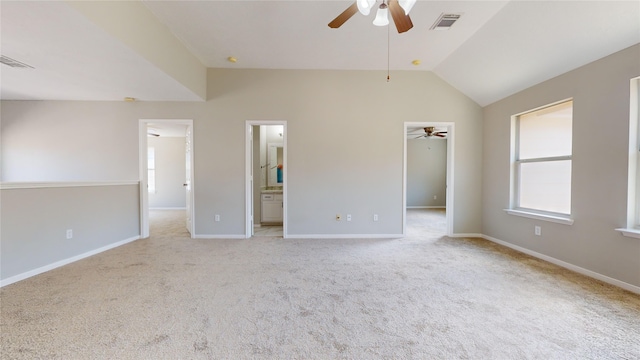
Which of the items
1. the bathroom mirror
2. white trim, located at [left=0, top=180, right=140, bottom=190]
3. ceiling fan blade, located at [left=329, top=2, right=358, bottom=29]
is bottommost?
white trim, located at [left=0, top=180, right=140, bottom=190]

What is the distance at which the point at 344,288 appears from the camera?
7.68ft

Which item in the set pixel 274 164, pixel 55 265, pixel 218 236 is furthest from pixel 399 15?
pixel 55 265

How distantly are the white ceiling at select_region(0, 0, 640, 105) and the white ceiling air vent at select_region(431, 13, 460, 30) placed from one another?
65mm


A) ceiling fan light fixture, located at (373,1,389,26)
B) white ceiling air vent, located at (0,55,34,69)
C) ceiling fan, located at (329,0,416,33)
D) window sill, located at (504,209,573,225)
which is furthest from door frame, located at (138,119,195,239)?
window sill, located at (504,209,573,225)

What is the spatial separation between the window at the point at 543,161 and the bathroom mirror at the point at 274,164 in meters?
4.74

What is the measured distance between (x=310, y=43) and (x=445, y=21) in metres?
1.73

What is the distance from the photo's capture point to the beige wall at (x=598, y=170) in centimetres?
235

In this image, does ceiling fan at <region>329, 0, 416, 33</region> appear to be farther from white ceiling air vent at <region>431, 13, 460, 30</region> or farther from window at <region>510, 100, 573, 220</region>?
window at <region>510, 100, 573, 220</region>

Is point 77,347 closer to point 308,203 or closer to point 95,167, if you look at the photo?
point 308,203

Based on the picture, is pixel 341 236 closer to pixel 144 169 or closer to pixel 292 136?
pixel 292 136

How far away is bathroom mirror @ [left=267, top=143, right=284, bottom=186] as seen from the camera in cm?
602

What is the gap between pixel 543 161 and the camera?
3.30 metres

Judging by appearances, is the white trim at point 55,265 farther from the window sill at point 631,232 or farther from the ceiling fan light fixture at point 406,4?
the window sill at point 631,232

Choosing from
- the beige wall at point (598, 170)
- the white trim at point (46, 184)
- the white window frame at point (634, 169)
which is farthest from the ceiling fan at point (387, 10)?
the white trim at point (46, 184)
